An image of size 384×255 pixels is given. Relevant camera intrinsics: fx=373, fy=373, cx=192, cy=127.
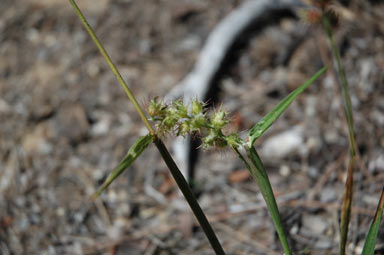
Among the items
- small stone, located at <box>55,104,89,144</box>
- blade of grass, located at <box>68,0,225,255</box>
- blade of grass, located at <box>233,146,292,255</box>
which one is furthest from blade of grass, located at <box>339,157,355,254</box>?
small stone, located at <box>55,104,89,144</box>

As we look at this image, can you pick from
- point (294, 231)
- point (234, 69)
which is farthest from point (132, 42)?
→ point (294, 231)

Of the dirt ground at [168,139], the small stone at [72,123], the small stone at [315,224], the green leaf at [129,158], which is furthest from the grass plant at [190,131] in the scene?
the small stone at [72,123]

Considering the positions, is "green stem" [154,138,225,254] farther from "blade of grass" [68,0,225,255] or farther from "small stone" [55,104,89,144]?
"small stone" [55,104,89,144]

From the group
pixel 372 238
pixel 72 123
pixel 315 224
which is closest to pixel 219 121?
pixel 372 238

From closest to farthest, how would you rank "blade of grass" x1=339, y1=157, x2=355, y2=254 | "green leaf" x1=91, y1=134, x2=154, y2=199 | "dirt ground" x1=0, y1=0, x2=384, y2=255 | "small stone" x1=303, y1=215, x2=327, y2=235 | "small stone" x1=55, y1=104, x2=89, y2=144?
"green leaf" x1=91, y1=134, x2=154, y2=199 → "blade of grass" x1=339, y1=157, x2=355, y2=254 → "small stone" x1=303, y1=215, x2=327, y2=235 → "dirt ground" x1=0, y1=0, x2=384, y2=255 → "small stone" x1=55, y1=104, x2=89, y2=144

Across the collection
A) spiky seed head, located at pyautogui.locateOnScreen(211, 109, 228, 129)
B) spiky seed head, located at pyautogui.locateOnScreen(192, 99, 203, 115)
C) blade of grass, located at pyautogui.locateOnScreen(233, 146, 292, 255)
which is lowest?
blade of grass, located at pyautogui.locateOnScreen(233, 146, 292, 255)

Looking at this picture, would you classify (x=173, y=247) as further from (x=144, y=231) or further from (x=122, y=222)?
(x=122, y=222)

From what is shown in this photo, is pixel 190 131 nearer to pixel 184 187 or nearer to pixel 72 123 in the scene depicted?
pixel 184 187
